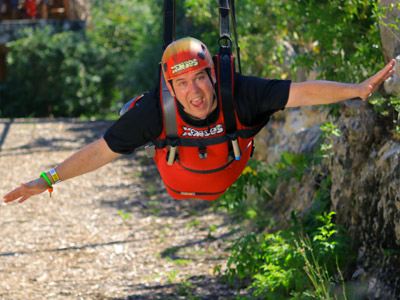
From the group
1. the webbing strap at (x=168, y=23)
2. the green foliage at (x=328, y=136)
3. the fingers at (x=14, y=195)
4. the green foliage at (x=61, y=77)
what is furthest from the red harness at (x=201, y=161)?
the green foliage at (x=61, y=77)

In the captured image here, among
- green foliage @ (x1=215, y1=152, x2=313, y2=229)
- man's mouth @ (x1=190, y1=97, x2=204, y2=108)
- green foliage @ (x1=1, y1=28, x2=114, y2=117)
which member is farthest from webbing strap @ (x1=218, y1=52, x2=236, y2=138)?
green foliage @ (x1=1, y1=28, x2=114, y2=117)

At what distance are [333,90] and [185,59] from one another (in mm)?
760

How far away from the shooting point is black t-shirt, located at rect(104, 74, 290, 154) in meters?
4.50

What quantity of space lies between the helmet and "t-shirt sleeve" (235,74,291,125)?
19cm

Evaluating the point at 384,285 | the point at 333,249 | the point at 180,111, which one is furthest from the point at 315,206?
the point at 180,111

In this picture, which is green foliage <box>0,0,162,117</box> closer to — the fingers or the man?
the fingers

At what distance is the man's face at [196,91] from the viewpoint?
178 inches

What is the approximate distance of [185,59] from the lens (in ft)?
14.8

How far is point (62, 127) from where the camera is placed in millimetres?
16156

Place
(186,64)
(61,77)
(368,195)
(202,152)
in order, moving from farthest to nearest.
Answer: (61,77) < (368,195) < (202,152) < (186,64)

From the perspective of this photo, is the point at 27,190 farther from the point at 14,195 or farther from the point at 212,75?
the point at 212,75

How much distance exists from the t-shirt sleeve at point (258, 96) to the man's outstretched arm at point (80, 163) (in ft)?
2.50

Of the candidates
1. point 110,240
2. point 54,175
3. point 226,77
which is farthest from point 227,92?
point 110,240

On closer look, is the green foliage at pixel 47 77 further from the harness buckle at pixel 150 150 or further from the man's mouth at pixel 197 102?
the man's mouth at pixel 197 102
